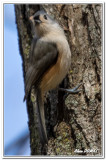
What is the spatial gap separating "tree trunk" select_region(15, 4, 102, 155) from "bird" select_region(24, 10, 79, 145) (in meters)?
0.09

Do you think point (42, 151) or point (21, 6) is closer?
point (42, 151)

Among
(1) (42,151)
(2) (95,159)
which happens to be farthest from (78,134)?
(1) (42,151)

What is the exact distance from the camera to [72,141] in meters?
2.92

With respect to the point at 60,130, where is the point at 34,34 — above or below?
above

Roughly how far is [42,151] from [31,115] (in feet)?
1.76

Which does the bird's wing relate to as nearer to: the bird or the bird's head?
the bird

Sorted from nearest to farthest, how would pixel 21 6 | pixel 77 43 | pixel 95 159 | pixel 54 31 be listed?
1. pixel 95 159
2. pixel 77 43
3. pixel 54 31
4. pixel 21 6

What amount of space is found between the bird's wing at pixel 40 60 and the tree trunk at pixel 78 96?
23 centimetres

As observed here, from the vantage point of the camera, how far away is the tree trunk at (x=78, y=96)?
285 centimetres

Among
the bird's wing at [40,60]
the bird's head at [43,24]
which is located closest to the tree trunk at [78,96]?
the bird's head at [43,24]

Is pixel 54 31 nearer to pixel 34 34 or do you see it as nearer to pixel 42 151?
pixel 34 34

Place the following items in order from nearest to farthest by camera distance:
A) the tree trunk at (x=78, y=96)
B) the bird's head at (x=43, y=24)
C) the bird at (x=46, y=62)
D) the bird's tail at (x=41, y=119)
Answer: the tree trunk at (x=78, y=96) < the bird's tail at (x=41, y=119) < the bird at (x=46, y=62) < the bird's head at (x=43, y=24)

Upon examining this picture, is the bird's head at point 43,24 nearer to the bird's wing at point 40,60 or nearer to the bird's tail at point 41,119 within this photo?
the bird's wing at point 40,60

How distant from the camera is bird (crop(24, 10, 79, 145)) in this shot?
3.11 metres
